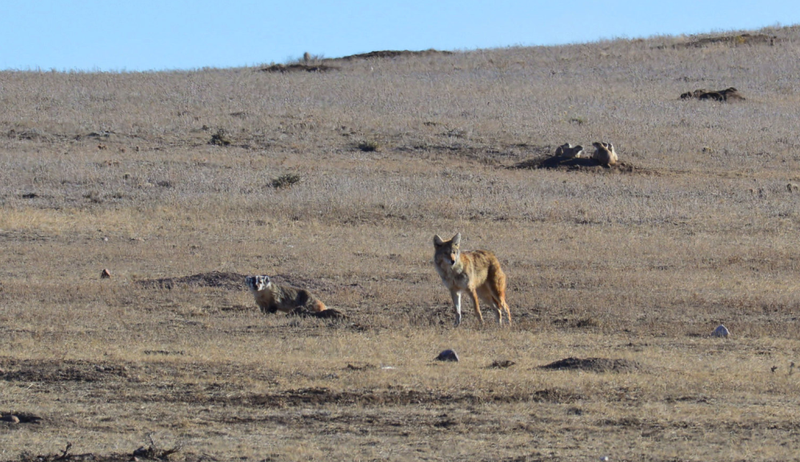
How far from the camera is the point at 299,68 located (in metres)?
47.2

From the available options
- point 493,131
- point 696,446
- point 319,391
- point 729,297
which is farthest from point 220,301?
point 493,131

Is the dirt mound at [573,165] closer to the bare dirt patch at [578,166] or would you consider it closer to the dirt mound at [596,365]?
the bare dirt patch at [578,166]


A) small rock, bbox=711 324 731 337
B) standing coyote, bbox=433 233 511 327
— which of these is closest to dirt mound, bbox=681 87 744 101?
standing coyote, bbox=433 233 511 327

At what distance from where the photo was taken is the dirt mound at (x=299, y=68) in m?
46.5

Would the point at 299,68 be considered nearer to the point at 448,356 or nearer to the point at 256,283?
the point at 256,283

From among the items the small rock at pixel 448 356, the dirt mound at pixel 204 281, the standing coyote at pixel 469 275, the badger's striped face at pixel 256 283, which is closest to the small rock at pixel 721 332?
the standing coyote at pixel 469 275

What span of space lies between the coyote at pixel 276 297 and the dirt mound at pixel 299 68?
3498cm

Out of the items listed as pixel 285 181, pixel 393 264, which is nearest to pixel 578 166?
pixel 285 181

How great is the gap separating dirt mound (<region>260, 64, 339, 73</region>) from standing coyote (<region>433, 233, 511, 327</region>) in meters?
35.9

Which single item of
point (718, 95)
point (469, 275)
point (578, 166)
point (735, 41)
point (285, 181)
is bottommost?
point (469, 275)

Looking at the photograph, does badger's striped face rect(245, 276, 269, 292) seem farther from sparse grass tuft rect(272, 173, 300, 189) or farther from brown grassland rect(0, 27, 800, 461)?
sparse grass tuft rect(272, 173, 300, 189)

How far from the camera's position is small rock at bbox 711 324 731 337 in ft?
34.3

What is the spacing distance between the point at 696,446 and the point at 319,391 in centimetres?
291

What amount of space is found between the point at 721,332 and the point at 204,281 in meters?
7.28
